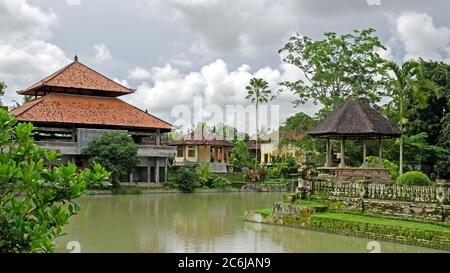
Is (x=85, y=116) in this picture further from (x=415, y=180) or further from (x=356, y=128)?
(x=415, y=180)

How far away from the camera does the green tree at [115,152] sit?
104 ft

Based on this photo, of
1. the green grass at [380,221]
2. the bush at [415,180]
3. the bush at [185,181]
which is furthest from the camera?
the bush at [185,181]

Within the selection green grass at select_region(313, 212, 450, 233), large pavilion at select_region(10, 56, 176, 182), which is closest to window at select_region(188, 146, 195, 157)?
large pavilion at select_region(10, 56, 176, 182)

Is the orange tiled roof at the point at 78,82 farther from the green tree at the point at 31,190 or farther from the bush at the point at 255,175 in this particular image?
the green tree at the point at 31,190

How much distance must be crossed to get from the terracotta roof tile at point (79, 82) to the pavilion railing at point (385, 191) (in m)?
23.0

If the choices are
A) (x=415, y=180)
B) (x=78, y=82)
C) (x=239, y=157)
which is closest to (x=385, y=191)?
(x=415, y=180)

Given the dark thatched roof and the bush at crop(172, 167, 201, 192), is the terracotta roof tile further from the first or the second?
the dark thatched roof

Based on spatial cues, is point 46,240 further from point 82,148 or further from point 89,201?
point 82,148

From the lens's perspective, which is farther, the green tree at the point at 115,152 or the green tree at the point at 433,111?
the green tree at the point at 433,111

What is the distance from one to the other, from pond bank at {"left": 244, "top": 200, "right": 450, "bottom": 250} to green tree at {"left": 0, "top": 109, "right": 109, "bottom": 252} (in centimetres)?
982

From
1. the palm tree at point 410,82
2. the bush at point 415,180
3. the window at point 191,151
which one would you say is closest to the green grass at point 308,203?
the bush at point 415,180

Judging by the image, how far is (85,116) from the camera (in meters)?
34.9
